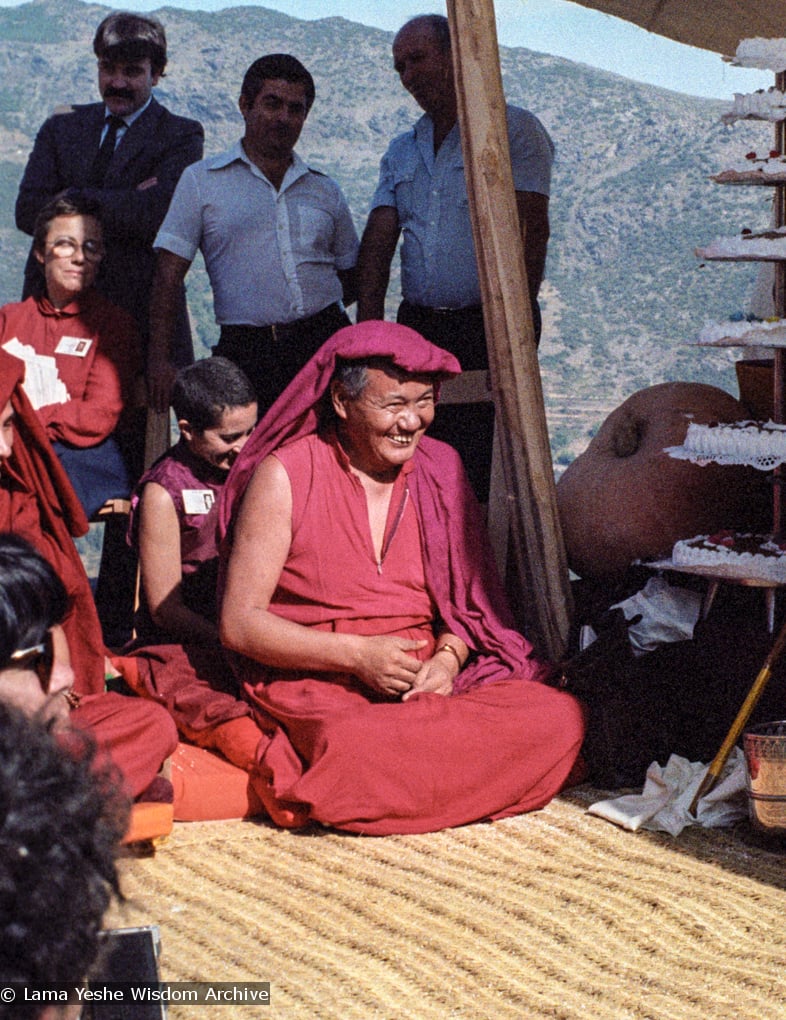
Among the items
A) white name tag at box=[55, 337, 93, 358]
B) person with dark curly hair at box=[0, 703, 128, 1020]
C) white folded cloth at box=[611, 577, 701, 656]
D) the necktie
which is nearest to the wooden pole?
white folded cloth at box=[611, 577, 701, 656]

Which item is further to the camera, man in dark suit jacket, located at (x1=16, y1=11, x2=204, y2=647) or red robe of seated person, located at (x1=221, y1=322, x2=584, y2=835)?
man in dark suit jacket, located at (x1=16, y1=11, x2=204, y2=647)

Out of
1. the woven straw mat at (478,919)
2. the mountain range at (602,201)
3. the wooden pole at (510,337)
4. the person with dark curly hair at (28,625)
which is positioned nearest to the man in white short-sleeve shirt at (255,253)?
the wooden pole at (510,337)

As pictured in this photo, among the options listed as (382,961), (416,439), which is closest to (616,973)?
(382,961)

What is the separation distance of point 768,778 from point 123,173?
3840mm

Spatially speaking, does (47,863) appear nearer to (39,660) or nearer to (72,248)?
(39,660)

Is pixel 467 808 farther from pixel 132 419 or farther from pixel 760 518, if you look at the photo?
pixel 132 419

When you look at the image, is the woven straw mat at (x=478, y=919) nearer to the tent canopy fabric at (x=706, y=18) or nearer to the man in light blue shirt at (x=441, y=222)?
the man in light blue shirt at (x=441, y=222)

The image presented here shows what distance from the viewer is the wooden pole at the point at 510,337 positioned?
4375 mm

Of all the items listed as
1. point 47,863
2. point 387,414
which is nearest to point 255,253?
point 387,414

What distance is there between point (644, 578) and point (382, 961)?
2149 mm

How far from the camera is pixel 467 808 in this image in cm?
374

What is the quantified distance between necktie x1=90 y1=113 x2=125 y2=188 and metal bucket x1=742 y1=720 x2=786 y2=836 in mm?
3796

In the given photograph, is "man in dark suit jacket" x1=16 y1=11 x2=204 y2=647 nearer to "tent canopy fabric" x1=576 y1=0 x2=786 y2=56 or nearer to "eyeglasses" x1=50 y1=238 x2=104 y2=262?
"eyeglasses" x1=50 y1=238 x2=104 y2=262

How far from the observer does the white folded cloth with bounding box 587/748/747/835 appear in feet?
12.1
